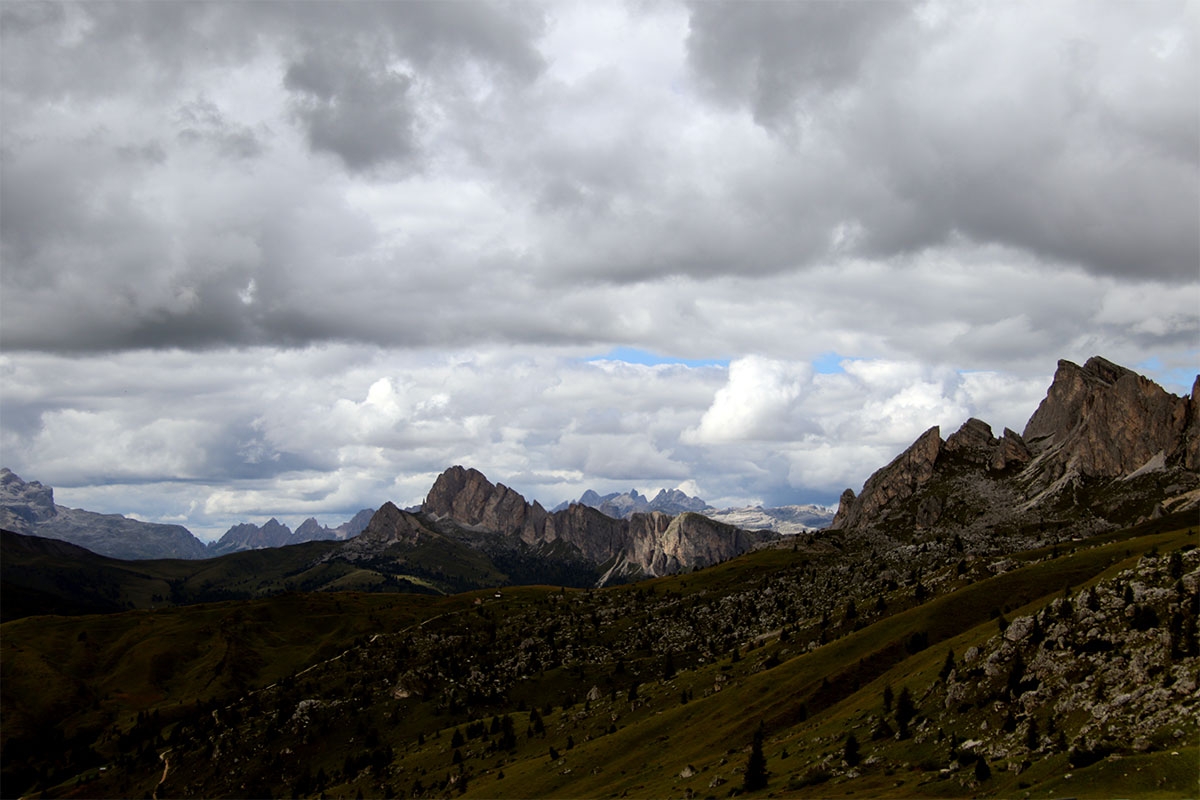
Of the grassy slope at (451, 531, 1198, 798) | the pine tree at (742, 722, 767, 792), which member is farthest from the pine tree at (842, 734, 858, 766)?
the pine tree at (742, 722, 767, 792)

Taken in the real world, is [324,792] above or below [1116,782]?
below

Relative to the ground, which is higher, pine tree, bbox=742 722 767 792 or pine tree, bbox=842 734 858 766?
pine tree, bbox=842 734 858 766

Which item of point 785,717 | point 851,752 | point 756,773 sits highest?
point 851,752

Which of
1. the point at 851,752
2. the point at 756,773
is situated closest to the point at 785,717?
the point at 756,773

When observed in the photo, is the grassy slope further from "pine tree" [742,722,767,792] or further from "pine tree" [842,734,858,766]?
"pine tree" [842,734,858,766]

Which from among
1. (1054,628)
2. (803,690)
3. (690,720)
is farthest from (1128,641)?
(690,720)

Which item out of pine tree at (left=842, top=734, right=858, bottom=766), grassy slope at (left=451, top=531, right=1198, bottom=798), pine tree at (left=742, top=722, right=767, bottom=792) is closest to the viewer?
pine tree at (left=842, top=734, right=858, bottom=766)

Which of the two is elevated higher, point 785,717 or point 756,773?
point 756,773

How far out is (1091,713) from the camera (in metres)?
67.0

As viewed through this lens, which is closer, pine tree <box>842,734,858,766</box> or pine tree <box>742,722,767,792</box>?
pine tree <box>842,734,858,766</box>

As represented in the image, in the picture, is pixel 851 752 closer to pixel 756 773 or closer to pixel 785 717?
pixel 756 773

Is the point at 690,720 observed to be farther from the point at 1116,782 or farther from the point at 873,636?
the point at 1116,782

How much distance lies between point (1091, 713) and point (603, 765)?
78.6 m

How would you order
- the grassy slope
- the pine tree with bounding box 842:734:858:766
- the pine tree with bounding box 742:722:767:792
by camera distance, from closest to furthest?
1. the pine tree with bounding box 842:734:858:766
2. the pine tree with bounding box 742:722:767:792
3. the grassy slope
